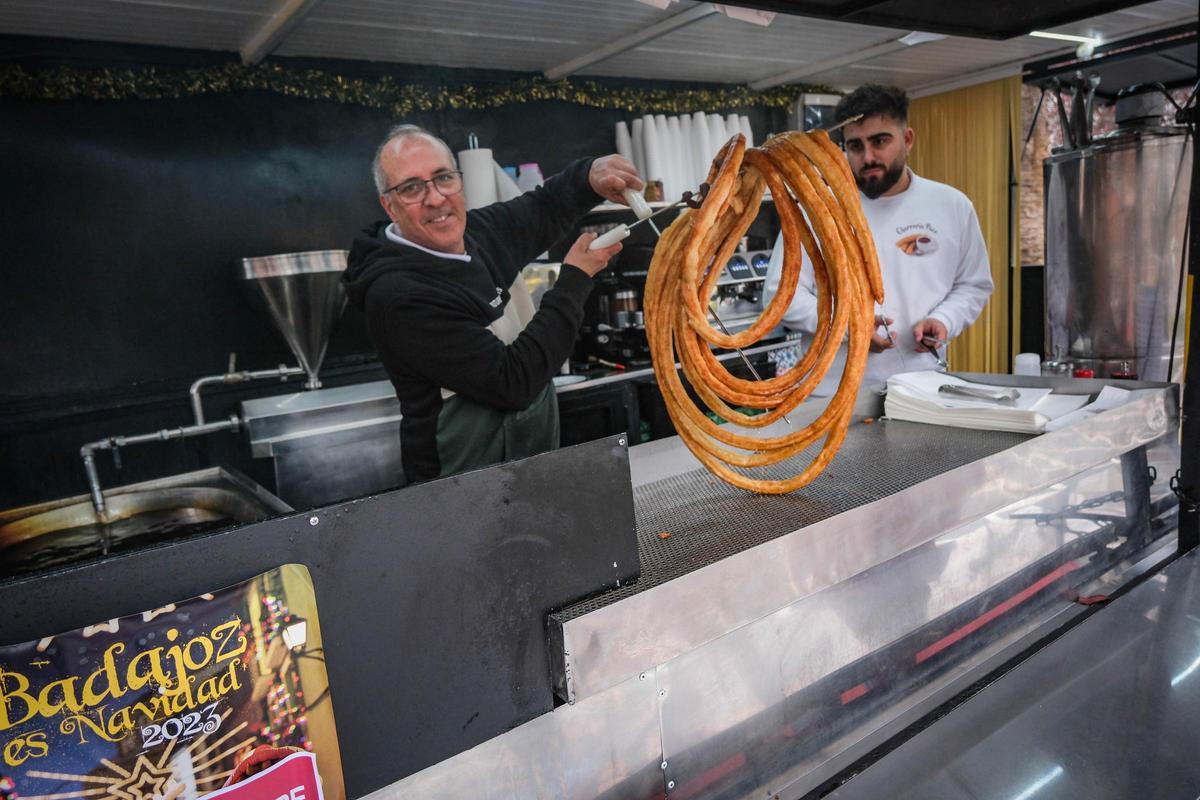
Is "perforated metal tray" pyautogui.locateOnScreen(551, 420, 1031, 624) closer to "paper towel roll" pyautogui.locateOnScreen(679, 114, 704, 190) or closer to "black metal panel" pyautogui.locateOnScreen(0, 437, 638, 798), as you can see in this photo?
"black metal panel" pyautogui.locateOnScreen(0, 437, 638, 798)

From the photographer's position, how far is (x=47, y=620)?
704mm

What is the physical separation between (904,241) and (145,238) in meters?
3.64

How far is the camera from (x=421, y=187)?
2.08 meters

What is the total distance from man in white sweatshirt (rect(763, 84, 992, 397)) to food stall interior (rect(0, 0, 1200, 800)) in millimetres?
552

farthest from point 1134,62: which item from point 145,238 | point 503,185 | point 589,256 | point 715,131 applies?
point 145,238

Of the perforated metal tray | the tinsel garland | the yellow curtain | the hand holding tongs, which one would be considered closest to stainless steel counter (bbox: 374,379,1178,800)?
the perforated metal tray

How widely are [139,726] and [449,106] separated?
4505mm

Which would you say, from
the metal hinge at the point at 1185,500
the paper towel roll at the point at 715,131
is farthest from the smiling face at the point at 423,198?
the paper towel roll at the point at 715,131

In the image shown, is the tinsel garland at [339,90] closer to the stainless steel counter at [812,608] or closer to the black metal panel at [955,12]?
the black metal panel at [955,12]

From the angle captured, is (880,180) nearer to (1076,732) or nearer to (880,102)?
(880,102)

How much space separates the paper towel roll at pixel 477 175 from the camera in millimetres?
4250

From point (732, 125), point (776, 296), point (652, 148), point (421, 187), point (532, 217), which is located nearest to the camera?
point (776, 296)

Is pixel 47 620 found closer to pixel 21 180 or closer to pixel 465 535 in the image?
pixel 465 535

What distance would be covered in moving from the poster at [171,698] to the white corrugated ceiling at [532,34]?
11.1 ft
